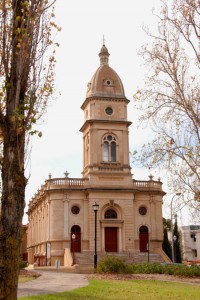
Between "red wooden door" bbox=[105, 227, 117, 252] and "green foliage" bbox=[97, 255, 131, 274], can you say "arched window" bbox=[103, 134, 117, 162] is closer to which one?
"red wooden door" bbox=[105, 227, 117, 252]

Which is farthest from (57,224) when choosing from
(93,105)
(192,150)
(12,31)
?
(12,31)

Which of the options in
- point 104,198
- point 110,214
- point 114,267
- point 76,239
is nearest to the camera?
point 114,267

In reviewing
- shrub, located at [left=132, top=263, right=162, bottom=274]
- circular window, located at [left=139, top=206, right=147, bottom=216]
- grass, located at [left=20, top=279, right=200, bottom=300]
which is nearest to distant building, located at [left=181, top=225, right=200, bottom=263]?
circular window, located at [left=139, top=206, right=147, bottom=216]

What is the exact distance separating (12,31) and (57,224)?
117 feet

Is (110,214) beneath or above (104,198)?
beneath

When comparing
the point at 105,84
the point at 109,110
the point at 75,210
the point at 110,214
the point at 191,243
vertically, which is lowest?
the point at 191,243

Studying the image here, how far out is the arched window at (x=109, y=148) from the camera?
162 ft

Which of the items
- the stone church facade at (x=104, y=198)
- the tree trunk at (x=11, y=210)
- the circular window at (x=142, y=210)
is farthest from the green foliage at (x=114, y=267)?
the circular window at (x=142, y=210)

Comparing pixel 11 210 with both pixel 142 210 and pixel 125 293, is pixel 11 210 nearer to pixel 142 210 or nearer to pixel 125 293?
pixel 125 293

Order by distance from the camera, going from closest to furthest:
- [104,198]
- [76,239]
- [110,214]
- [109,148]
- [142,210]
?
1. [76,239]
2. [104,198]
3. [110,214]
4. [142,210]
5. [109,148]

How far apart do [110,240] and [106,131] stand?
36.9 ft

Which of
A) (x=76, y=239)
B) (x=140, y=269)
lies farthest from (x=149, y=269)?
(x=76, y=239)

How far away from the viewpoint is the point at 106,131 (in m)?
49.6

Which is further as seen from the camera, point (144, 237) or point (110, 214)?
point (144, 237)
